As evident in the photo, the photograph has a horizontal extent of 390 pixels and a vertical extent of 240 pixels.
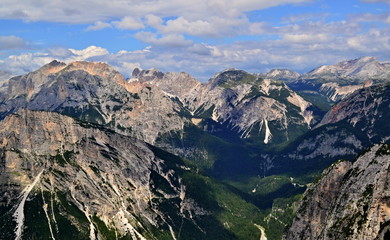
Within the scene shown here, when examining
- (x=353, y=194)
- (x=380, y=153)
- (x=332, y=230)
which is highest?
(x=380, y=153)

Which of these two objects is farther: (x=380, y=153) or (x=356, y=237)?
(x=380, y=153)

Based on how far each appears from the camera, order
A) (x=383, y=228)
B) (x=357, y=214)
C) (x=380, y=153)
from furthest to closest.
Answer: (x=380, y=153)
(x=357, y=214)
(x=383, y=228)

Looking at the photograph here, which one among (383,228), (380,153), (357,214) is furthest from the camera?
(380,153)

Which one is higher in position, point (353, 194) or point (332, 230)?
point (353, 194)

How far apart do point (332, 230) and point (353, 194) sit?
54.0ft

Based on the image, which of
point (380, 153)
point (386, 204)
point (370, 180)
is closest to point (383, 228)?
point (386, 204)

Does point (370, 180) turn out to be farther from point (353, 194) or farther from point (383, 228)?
point (383, 228)

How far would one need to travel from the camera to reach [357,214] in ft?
615

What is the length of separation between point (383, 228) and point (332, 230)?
27481mm

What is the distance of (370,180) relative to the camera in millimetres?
192875

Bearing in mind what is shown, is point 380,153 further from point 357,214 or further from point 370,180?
point 357,214

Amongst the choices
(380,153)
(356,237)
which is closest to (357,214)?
(356,237)

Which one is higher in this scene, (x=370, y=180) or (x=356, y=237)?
(x=370, y=180)

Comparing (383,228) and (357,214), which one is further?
(357,214)
